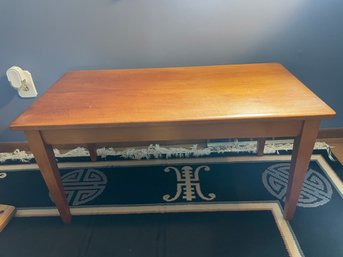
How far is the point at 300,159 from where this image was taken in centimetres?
95

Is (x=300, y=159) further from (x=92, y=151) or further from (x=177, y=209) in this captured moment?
(x=92, y=151)

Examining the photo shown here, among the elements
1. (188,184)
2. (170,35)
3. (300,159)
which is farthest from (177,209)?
A: (170,35)

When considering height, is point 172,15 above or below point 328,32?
above

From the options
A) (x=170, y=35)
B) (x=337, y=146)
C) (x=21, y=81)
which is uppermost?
(x=170, y=35)

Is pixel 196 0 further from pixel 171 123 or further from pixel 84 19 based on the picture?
pixel 171 123

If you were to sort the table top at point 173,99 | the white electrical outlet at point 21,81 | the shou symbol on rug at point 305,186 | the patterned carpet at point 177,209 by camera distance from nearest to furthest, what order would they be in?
the table top at point 173,99
the patterned carpet at point 177,209
the shou symbol on rug at point 305,186
the white electrical outlet at point 21,81

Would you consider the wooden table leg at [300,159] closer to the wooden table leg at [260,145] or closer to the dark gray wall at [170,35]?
the wooden table leg at [260,145]

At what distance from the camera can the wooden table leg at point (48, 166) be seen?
903 millimetres

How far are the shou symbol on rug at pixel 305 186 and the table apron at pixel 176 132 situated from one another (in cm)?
43

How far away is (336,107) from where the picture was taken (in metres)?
1.48

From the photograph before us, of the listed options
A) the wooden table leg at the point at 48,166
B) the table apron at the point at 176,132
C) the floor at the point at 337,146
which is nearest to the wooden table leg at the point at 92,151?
the wooden table leg at the point at 48,166

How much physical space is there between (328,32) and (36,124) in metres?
1.32

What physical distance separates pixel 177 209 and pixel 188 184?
0.51 ft

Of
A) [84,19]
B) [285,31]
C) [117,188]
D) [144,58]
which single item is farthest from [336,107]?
[84,19]
